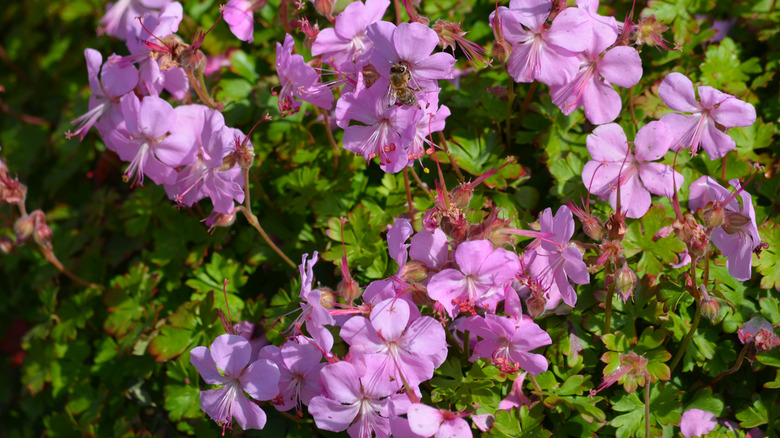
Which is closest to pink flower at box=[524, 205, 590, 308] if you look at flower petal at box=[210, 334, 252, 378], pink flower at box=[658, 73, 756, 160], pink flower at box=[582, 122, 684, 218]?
pink flower at box=[582, 122, 684, 218]

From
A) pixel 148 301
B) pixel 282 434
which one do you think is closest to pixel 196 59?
pixel 148 301

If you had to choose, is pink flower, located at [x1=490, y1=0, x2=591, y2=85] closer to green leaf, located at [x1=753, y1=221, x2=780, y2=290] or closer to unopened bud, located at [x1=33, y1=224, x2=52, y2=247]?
green leaf, located at [x1=753, y1=221, x2=780, y2=290]

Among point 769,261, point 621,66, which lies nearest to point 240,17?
point 621,66

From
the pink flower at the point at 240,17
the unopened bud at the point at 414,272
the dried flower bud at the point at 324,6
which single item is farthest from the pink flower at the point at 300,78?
the unopened bud at the point at 414,272

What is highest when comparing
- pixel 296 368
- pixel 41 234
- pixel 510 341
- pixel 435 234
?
pixel 435 234

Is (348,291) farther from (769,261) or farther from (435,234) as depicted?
(769,261)

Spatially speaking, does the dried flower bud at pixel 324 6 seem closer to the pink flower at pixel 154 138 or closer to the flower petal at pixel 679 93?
the pink flower at pixel 154 138

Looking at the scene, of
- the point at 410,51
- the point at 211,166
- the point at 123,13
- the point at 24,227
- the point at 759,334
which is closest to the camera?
the point at 410,51
